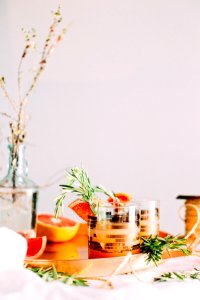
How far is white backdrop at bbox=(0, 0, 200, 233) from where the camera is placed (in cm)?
216

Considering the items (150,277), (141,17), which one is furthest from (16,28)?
(150,277)

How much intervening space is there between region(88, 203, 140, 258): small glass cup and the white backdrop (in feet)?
4.13

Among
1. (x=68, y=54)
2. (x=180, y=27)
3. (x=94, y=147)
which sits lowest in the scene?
(x=94, y=147)

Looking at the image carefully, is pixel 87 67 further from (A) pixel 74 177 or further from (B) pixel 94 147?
(A) pixel 74 177

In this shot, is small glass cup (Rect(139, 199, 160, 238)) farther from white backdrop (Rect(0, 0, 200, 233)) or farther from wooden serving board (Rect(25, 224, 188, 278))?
white backdrop (Rect(0, 0, 200, 233))

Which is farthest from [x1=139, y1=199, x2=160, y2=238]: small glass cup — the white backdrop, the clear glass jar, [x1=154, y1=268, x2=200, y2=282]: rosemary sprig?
the white backdrop

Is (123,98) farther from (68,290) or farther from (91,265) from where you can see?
(68,290)

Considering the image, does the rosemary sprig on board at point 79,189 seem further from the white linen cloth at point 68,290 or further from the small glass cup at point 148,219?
the white linen cloth at point 68,290

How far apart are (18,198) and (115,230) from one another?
392 mm

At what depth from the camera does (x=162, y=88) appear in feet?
7.09

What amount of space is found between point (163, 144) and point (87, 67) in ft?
1.73

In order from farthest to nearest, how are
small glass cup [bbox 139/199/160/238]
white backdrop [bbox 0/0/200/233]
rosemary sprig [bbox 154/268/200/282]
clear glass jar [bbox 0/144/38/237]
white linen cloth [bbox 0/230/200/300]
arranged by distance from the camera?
white backdrop [bbox 0/0/200/233] → clear glass jar [bbox 0/144/38/237] → small glass cup [bbox 139/199/160/238] → rosemary sprig [bbox 154/268/200/282] → white linen cloth [bbox 0/230/200/300]

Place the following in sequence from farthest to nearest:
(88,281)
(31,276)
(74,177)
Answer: (74,177) < (88,281) < (31,276)

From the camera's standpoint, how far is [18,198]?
1.20 m
